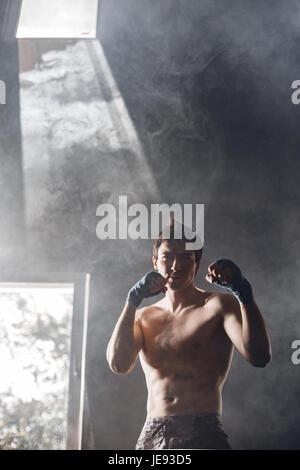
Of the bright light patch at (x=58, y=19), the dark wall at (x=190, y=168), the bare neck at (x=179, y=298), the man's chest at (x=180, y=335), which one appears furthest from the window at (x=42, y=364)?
the bright light patch at (x=58, y=19)

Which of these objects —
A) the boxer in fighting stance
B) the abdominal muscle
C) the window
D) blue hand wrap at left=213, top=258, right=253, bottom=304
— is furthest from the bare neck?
the window

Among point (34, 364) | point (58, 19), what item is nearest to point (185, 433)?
point (34, 364)

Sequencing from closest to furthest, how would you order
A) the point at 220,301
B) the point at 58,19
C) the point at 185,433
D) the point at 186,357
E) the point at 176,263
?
the point at 185,433
the point at 186,357
the point at 220,301
the point at 176,263
the point at 58,19

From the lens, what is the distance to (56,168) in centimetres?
362

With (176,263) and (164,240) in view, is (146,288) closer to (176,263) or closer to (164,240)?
(176,263)

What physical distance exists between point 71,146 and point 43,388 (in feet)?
5.64

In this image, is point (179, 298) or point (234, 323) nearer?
point (234, 323)

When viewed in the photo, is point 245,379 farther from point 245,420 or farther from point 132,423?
point 132,423

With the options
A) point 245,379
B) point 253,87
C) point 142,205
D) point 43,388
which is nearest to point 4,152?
point 142,205

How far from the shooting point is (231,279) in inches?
122

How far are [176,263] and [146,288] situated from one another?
272mm

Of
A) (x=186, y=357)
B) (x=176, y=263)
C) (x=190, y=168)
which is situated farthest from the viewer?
(x=190, y=168)

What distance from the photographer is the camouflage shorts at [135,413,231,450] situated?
2.86m

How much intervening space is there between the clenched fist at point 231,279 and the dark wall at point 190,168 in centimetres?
19
